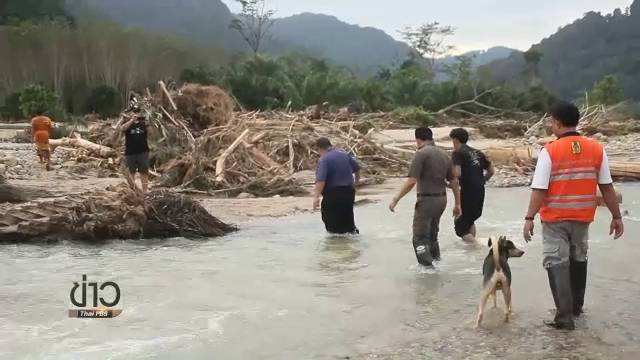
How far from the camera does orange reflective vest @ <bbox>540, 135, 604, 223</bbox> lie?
5516 mm

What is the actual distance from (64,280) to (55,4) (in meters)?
64.5

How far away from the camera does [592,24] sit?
85688mm

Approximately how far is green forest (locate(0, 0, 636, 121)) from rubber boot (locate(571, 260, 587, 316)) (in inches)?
1252

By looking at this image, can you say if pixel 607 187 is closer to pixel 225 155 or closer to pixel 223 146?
pixel 225 155

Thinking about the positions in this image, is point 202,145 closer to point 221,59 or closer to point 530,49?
point 221,59

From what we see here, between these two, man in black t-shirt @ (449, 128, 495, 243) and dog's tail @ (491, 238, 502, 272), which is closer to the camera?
dog's tail @ (491, 238, 502, 272)

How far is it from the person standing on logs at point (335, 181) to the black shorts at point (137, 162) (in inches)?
187

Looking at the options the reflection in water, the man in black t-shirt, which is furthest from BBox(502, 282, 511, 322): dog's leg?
the man in black t-shirt

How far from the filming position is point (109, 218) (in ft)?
32.8

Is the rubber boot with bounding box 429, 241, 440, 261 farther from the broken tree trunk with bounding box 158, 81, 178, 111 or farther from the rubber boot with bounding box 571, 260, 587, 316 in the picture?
the broken tree trunk with bounding box 158, 81, 178, 111

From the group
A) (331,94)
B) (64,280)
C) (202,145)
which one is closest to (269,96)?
(331,94)

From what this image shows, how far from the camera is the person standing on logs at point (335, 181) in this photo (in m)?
9.79

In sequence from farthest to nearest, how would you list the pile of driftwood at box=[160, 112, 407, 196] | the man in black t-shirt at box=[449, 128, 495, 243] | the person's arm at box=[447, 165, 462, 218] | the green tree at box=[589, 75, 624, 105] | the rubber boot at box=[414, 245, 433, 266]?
the green tree at box=[589, 75, 624, 105] < the pile of driftwood at box=[160, 112, 407, 196] < the man in black t-shirt at box=[449, 128, 495, 243] < the person's arm at box=[447, 165, 462, 218] < the rubber boot at box=[414, 245, 433, 266]

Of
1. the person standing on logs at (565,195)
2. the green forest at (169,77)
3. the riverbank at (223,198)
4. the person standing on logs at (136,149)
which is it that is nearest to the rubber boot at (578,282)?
the person standing on logs at (565,195)
